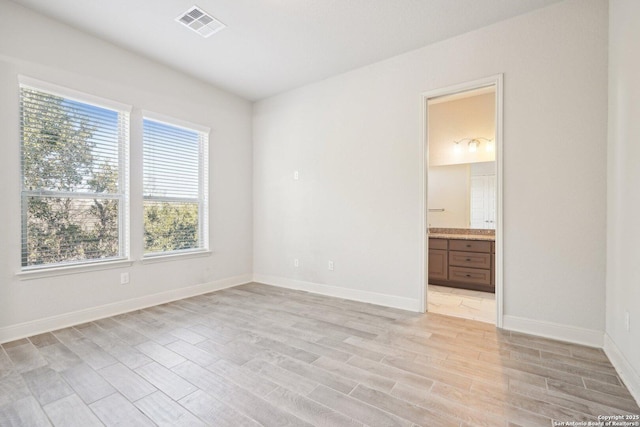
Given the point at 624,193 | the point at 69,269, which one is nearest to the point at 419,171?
the point at 624,193

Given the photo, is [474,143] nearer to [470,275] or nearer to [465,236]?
[465,236]

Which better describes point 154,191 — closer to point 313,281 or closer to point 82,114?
point 82,114

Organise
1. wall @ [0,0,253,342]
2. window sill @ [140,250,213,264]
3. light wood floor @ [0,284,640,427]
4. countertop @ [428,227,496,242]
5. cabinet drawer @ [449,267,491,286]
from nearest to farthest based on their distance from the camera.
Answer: light wood floor @ [0,284,640,427]
wall @ [0,0,253,342]
window sill @ [140,250,213,264]
cabinet drawer @ [449,267,491,286]
countertop @ [428,227,496,242]

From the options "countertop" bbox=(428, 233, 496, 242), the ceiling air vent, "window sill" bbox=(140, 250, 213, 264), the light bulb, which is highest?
the ceiling air vent

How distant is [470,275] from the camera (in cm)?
437

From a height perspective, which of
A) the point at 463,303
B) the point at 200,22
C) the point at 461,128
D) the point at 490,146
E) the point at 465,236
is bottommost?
the point at 463,303

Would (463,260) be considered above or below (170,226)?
below

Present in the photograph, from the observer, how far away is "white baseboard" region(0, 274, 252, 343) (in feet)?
8.76

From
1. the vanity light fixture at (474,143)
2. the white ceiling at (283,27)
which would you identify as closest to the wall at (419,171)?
the white ceiling at (283,27)

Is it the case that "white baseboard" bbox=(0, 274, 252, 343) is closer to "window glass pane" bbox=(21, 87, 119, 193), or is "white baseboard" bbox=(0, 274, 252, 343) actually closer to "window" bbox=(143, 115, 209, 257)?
"window" bbox=(143, 115, 209, 257)

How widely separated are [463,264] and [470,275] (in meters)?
0.18

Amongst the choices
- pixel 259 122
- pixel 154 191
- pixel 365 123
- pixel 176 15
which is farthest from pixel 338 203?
pixel 176 15

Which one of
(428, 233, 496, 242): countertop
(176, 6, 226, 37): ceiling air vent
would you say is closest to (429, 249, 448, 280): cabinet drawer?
(428, 233, 496, 242): countertop

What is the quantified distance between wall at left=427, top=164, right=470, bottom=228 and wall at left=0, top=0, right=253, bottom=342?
3.23m
